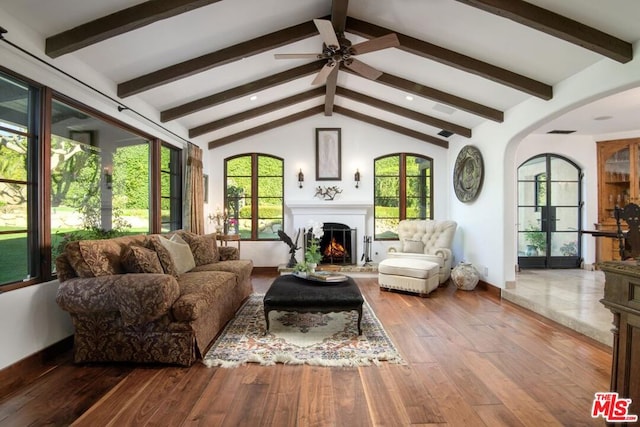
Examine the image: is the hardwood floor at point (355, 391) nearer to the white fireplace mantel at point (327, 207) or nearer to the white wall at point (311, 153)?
the white fireplace mantel at point (327, 207)

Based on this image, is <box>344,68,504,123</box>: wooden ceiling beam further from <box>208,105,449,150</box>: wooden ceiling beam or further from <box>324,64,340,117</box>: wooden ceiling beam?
<box>208,105,449,150</box>: wooden ceiling beam

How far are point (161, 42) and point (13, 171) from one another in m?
1.75

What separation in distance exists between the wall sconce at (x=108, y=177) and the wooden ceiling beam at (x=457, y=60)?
322cm

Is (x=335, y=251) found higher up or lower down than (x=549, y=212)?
lower down

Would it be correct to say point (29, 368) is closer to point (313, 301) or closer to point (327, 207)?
point (313, 301)

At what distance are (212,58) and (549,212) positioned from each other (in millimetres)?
A: 6463

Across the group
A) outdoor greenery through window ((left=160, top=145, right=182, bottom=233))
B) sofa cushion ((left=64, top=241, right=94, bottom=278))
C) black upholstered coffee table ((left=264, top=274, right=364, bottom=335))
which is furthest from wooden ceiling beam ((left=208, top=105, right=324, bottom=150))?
sofa cushion ((left=64, top=241, right=94, bottom=278))

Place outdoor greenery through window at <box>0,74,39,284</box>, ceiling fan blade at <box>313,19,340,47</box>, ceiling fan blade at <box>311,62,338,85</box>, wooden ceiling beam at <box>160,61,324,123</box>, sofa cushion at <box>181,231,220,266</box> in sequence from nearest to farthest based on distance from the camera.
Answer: outdoor greenery through window at <box>0,74,39,284</box> → ceiling fan blade at <box>313,19,340,47</box> → ceiling fan blade at <box>311,62,338,85</box> → sofa cushion at <box>181,231,220,266</box> → wooden ceiling beam at <box>160,61,324,123</box>

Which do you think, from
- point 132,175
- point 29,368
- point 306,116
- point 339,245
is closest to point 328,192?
point 339,245

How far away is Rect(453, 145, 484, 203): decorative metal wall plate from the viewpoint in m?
5.55

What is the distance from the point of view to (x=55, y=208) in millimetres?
3020

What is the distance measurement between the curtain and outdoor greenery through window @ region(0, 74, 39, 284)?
9.03 feet

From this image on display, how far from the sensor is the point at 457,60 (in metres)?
3.72

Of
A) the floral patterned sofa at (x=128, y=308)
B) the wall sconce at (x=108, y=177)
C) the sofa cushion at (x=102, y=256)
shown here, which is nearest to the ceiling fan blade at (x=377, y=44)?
the floral patterned sofa at (x=128, y=308)
